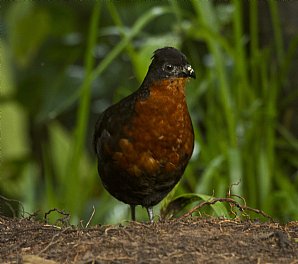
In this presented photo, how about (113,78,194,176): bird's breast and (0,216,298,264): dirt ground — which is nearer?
(0,216,298,264): dirt ground

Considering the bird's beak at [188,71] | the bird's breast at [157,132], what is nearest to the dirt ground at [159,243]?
the bird's breast at [157,132]

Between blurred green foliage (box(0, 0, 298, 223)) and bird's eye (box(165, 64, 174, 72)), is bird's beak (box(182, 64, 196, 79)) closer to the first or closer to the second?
bird's eye (box(165, 64, 174, 72))

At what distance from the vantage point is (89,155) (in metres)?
5.17

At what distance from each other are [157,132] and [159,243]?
0.84 m

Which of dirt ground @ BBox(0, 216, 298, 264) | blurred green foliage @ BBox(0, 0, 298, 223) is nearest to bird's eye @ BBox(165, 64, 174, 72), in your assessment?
blurred green foliage @ BBox(0, 0, 298, 223)

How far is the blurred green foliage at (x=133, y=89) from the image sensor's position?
3.79 metres

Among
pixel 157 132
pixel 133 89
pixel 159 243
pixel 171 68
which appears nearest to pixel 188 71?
pixel 171 68

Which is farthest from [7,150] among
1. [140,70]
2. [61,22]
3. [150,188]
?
[150,188]

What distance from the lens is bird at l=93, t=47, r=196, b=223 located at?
9.82ft

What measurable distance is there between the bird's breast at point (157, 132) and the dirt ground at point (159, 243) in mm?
518

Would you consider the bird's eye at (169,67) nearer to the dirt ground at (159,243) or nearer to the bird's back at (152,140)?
the bird's back at (152,140)

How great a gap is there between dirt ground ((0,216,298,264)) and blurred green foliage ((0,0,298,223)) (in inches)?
29.5

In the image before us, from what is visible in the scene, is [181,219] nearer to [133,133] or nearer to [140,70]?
[133,133]

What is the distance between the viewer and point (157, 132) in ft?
9.84
